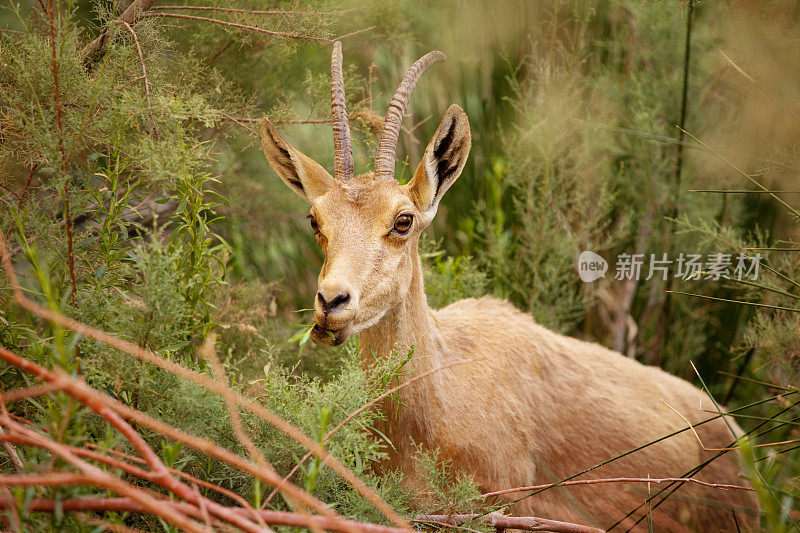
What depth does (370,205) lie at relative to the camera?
9.64 feet

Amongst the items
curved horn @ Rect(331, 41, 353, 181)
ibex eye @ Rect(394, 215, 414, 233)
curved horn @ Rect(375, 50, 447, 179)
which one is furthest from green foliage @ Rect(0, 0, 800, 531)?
ibex eye @ Rect(394, 215, 414, 233)

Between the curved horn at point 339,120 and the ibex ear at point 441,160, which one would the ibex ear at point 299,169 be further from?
the ibex ear at point 441,160

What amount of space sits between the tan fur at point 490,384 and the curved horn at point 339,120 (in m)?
0.09

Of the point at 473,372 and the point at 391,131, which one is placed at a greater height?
the point at 391,131

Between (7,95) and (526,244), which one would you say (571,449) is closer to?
(526,244)

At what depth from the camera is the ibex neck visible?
9.81 ft

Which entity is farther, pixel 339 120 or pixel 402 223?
pixel 339 120

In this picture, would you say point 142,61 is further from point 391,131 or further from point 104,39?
point 391,131

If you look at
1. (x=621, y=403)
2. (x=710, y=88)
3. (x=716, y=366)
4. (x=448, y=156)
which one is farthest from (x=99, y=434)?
(x=710, y=88)

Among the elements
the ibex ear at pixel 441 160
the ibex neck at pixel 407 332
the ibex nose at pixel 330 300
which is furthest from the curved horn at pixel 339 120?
the ibex nose at pixel 330 300

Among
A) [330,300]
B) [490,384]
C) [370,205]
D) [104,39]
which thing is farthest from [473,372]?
[104,39]

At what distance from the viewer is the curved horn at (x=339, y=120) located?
9.96ft

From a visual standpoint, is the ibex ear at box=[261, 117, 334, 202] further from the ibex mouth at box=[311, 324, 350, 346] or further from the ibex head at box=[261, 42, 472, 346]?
the ibex mouth at box=[311, 324, 350, 346]

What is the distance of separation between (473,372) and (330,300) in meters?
1.27
